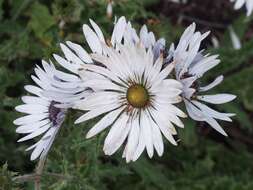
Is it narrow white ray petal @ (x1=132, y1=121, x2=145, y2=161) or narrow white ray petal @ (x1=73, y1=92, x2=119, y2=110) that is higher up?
narrow white ray petal @ (x1=73, y1=92, x2=119, y2=110)

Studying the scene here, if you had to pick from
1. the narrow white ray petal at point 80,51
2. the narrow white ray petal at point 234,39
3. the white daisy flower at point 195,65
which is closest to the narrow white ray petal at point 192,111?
the white daisy flower at point 195,65

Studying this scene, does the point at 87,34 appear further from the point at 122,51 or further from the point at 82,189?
the point at 82,189

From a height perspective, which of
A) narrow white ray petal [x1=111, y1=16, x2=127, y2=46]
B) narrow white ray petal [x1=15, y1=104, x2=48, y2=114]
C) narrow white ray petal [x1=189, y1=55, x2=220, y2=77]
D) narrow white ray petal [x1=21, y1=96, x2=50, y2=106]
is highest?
narrow white ray petal [x1=111, y1=16, x2=127, y2=46]

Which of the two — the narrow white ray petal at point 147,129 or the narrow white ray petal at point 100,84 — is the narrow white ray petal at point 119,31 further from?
the narrow white ray petal at point 147,129

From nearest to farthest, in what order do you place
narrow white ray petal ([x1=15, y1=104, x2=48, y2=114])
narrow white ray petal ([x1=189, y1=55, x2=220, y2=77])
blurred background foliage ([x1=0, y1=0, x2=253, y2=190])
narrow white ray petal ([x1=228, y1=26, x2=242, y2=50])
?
narrow white ray petal ([x1=189, y1=55, x2=220, y2=77])
narrow white ray petal ([x1=15, y1=104, x2=48, y2=114])
blurred background foliage ([x1=0, y1=0, x2=253, y2=190])
narrow white ray petal ([x1=228, y1=26, x2=242, y2=50])

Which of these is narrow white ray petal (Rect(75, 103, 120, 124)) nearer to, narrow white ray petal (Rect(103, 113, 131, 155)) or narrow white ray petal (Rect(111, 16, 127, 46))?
narrow white ray petal (Rect(103, 113, 131, 155))

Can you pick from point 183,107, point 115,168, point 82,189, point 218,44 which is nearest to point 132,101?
point 183,107

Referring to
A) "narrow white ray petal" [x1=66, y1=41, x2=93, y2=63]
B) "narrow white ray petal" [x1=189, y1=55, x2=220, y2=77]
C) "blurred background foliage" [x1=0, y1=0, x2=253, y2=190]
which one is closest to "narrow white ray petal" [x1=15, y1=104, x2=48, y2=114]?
"blurred background foliage" [x1=0, y1=0, x2=253, y2=190]
